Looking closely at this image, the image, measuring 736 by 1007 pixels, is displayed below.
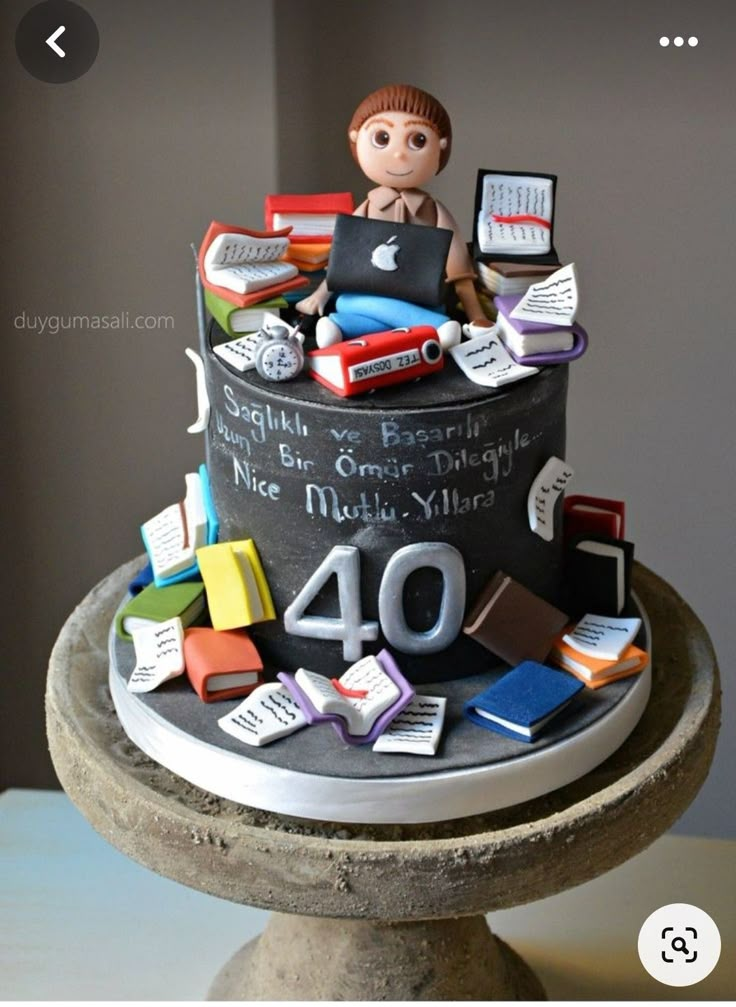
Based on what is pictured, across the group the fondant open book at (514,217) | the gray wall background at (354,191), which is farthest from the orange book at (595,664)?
the gray wall background at (354,191)

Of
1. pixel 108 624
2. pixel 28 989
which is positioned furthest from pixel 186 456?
pixel 28 989

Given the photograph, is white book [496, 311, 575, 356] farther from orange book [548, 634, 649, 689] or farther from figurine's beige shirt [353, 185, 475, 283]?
orange book [548, 634, 649, 689]

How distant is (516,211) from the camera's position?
4.07 feet

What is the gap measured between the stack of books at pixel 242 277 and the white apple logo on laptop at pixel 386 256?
0.28 ft

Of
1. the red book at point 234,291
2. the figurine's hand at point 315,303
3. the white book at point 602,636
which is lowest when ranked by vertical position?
the white book at point 602,636

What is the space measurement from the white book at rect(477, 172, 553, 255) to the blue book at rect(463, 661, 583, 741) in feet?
1.21

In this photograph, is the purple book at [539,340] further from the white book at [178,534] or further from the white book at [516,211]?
the white book at [178,534]

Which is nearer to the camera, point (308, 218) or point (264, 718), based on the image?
point (264, 718)

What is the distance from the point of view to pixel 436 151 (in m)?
1.17

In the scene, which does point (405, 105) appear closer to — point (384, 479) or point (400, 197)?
point (400, 197)

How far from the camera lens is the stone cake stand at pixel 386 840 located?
3.36 ft

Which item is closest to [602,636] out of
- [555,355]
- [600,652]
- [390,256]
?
[600,652]

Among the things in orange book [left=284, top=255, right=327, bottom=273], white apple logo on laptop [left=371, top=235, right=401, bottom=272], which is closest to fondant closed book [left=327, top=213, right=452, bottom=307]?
white apple logo on laptop [left=371, top=235, right=401, bottom=272]

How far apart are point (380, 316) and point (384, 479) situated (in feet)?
0.51
